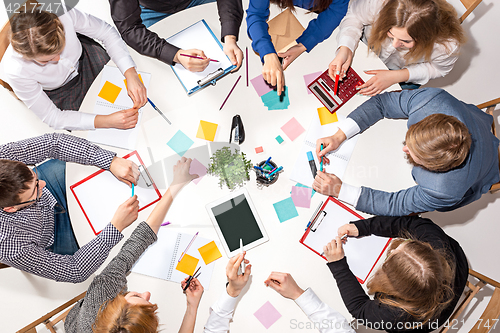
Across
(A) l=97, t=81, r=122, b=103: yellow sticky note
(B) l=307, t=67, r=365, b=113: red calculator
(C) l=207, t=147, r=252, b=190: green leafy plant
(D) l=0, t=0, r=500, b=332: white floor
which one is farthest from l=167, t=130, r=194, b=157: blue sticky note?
(D) l=0, t=0, r=500, b=332: white floor

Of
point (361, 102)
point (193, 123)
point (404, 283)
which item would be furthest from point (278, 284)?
point (361, 102)

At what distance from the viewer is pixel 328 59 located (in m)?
1.62

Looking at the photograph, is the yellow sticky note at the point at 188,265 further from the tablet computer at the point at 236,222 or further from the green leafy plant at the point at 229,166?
the green leafy plant at the point at 229,166

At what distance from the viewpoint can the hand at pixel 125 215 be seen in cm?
143

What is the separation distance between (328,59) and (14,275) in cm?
272

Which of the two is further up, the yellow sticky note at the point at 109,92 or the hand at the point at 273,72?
the hand at the point at 273,72

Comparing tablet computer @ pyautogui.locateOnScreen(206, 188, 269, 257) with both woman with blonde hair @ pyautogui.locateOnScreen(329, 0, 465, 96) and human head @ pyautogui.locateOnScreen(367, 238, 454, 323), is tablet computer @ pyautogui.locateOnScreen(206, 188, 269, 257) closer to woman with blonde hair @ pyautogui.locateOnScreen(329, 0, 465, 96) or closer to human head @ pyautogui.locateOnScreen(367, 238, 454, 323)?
human head @ pyautogui.locateOnScreen(367, 238, 454, 323)

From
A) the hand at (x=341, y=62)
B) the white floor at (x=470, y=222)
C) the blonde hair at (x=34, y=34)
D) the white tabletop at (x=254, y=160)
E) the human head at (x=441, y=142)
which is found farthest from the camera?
the white floor at (x=470, y=222)

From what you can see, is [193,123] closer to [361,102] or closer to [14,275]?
[361,102]

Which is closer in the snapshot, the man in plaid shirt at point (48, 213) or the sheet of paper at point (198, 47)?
the man in plaid shirt at point (48, 213)

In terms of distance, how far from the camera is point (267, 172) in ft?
4.81

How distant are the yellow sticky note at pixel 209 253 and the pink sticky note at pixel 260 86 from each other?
84 cm

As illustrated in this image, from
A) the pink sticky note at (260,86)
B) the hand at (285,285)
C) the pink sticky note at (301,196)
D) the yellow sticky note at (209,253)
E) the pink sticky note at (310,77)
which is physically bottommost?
the hand at (285,285)

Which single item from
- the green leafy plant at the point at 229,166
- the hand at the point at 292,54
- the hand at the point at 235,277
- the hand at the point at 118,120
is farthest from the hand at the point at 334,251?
the hand at the point at 118,120
